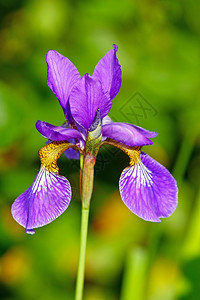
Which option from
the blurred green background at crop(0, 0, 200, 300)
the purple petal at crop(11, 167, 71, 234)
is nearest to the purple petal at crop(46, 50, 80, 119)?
the purple petal at crop(11, 167, 71, 234)

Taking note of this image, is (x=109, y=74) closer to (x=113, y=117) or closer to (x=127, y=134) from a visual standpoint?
(x=127, y=134)

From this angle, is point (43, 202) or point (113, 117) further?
point (113, 117)

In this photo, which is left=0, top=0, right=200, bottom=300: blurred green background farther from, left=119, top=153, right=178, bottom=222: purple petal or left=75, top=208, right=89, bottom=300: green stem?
left=75, top=208, right=89, bottom=300: green stem

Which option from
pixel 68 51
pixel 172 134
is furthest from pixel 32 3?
pixel 172 134

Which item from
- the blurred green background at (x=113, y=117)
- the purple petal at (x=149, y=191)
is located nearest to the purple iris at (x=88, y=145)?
the purple petal at (x=149, y=191)

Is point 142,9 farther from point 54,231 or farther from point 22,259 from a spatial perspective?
point 22,259

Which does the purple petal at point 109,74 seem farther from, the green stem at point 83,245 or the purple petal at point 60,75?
the green stem at point 83,245

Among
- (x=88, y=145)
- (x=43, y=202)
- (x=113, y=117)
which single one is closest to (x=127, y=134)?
(x=88, y=145)
